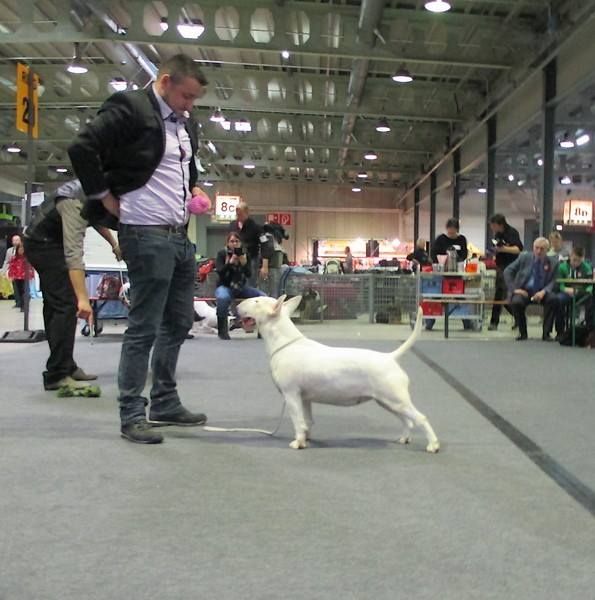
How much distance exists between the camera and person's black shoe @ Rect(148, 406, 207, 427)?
120 inches

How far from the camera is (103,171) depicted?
271 centimetres

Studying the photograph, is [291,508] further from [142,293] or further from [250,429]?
[142,293]

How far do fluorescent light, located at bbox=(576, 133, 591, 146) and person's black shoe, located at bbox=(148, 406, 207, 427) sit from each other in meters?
13.8

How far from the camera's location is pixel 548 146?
10375mm

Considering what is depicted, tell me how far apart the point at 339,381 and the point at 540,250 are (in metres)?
5.81

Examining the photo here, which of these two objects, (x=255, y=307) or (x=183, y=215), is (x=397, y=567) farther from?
(x=183, y=215)

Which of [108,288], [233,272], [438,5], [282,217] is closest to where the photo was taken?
[108,288]

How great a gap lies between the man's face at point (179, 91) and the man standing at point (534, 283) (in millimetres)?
5756

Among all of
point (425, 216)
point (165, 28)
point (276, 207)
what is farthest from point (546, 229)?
point (276, 207)

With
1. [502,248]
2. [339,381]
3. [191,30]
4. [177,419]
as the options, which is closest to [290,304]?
[339,381]

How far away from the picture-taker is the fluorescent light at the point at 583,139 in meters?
14.8

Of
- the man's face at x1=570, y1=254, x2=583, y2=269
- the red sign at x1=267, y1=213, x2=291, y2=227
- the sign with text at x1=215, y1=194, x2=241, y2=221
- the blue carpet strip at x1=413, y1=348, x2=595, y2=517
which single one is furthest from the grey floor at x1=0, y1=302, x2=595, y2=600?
the red sign at x1=267, y1=213, x2=291, y2=227

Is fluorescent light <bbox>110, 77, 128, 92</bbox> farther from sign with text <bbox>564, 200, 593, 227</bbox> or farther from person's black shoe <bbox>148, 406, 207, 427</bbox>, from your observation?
sign with text <bbox>564, 200, 593, 227</bbox>

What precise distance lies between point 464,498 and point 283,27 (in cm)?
923
